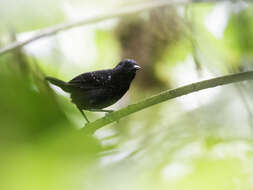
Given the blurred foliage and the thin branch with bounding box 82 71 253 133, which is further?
the thin branch with bounding box 82 71 253 133

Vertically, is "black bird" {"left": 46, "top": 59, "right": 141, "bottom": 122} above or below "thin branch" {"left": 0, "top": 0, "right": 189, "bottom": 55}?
below

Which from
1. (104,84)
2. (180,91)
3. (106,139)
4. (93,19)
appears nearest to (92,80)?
(104,84)

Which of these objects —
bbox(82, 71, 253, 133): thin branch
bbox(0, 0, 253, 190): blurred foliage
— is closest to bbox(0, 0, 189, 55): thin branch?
bbox(0, 0, 253, 190): blurred foliage

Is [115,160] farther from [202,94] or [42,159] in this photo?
[202,94]

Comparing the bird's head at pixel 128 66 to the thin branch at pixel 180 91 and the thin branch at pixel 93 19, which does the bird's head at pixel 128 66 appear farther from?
the thin branch at pixel 180 91

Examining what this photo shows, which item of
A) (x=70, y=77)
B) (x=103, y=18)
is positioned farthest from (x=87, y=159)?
(x=103, y=18)

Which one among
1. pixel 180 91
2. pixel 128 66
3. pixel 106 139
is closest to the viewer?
pixel 106 139

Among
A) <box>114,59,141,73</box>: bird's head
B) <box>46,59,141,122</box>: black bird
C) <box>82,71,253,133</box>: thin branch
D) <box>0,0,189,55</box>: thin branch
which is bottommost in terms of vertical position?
<box>46,59,141,122</box>: black bird

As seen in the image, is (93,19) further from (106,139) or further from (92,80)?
(106,139)

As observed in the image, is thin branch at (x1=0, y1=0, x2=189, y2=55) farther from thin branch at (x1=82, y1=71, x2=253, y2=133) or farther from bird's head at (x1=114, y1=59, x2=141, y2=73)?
thin branch at (x1=82, y1=71, x2=253, y2=133)

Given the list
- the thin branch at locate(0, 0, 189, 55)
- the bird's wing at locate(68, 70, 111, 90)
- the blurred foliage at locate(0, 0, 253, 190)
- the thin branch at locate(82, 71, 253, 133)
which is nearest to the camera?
the blurred foliage at locate(0, 0, 253, 190)
